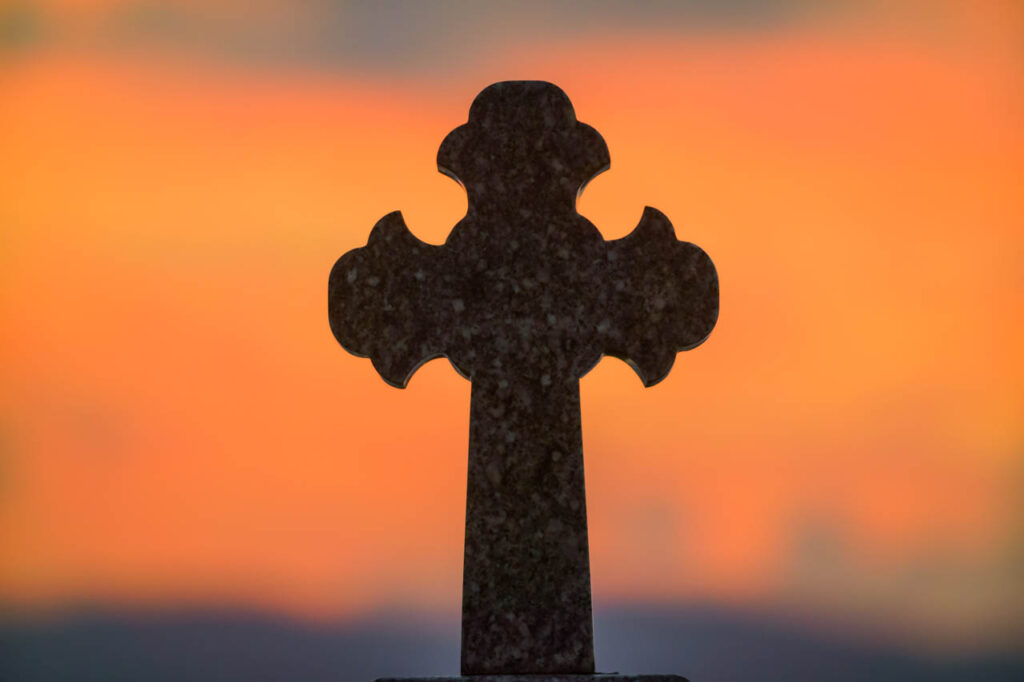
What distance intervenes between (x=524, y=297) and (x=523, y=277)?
0.06 meters

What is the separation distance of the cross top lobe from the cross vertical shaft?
0.11 meters

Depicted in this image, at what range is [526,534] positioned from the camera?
12.7 feet

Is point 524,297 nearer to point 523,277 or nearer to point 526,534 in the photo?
point 523,277

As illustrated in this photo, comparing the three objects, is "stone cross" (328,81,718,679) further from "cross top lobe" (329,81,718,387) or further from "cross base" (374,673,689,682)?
"cross base" (374,673,689,682)

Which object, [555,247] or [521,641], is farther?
[555,247]

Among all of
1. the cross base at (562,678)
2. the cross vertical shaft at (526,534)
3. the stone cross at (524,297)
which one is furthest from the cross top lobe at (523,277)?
the cross base at (562,678)

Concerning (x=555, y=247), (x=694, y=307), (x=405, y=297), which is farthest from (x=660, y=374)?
(x=405, y=297)

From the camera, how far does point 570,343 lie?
4.05 metres

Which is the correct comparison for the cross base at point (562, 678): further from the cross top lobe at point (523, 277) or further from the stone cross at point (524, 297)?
the cross top lobe at point (523, 277)

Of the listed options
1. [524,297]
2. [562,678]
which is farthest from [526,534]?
[524,297]

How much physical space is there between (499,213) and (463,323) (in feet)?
1.19

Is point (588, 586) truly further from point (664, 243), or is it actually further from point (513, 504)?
point (664, 243)

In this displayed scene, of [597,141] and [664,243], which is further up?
[597,141]

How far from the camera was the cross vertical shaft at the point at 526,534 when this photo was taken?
12.3 feet
